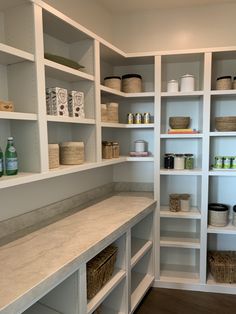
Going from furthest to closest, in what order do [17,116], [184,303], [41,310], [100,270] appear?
[184,303] < [100,270] < [41,310] < [17,116]

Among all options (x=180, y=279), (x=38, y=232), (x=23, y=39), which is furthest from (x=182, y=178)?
(x=23, y=39)

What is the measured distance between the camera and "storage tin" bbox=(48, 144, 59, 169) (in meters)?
1.62

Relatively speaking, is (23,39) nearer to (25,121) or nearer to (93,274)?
(25,121)

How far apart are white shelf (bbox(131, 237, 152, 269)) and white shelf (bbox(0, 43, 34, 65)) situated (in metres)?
1.58

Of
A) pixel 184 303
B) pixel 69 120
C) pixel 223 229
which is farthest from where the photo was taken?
pixel 223 229

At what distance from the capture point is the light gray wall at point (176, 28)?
2.53 meters

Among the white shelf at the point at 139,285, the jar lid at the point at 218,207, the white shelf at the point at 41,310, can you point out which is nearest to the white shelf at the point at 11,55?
the white shelf at the point at 41,310

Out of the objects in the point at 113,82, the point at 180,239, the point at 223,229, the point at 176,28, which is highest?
the point at 176,28

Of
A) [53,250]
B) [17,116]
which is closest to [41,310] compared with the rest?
[53,250]

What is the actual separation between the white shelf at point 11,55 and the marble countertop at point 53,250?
0.99 m

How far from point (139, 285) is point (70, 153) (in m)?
1.36

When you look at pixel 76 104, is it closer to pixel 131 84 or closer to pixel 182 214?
pixel 131 84

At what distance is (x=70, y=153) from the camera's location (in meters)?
1.81

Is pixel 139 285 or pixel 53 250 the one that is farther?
pixel 139 285
